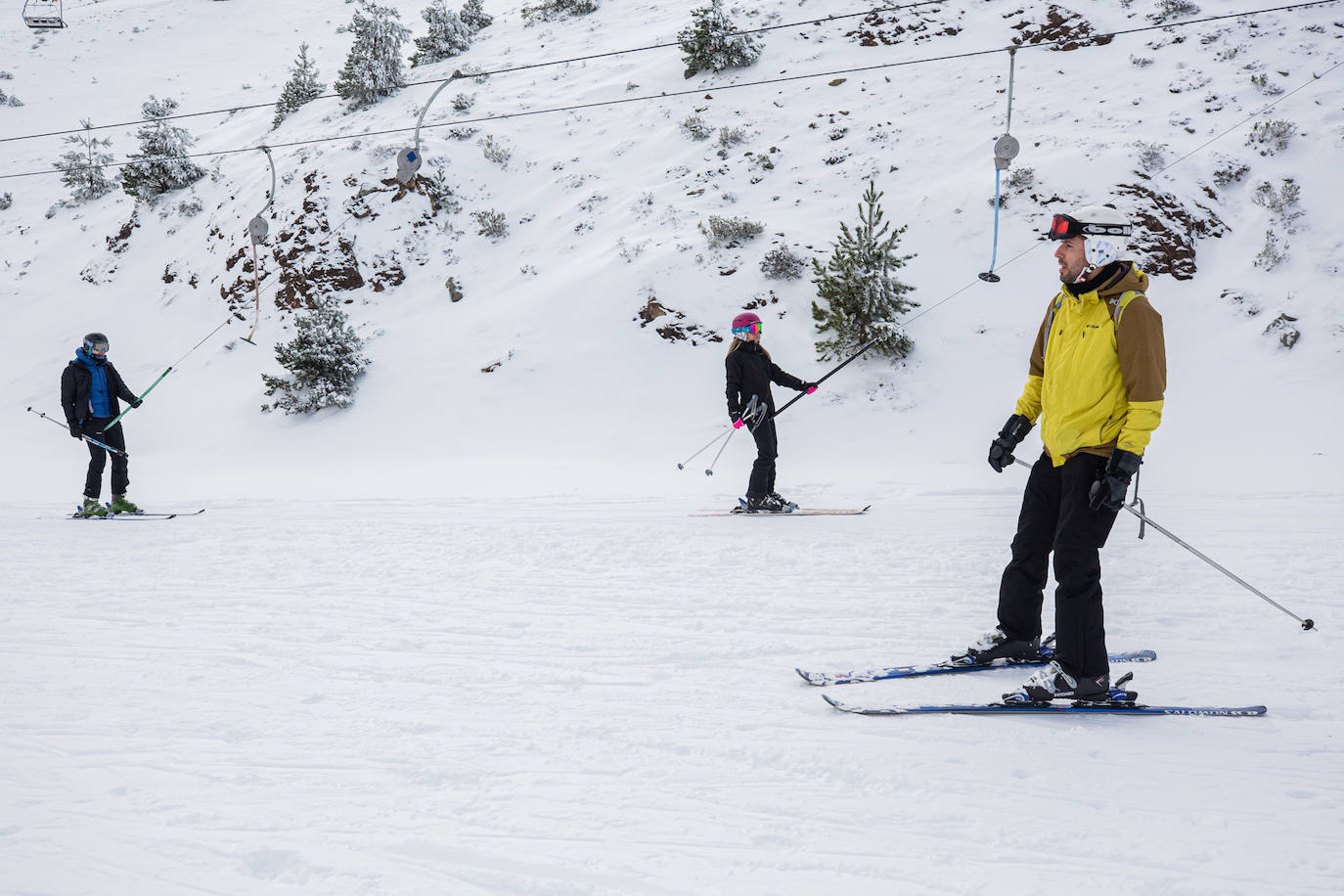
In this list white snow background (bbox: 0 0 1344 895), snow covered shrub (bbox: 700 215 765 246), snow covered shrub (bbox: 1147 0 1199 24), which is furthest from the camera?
snow covered shrub (bbox: 1147 0 1199 24)

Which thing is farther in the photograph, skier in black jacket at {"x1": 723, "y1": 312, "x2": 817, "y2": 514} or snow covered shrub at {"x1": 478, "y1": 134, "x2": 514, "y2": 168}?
snow covered shrub at {"x1": 478, "y1": 134, "x2": 514, "y2": 168}

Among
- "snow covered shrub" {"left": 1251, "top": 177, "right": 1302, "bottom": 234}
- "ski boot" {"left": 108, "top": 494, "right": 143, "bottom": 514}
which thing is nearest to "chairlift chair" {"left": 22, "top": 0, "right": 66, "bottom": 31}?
"ski boot" {"left": 108, "top": 494, "right": 143, "bottom": 514}

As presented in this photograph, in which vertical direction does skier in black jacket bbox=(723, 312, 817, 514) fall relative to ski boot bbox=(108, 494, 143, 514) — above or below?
above

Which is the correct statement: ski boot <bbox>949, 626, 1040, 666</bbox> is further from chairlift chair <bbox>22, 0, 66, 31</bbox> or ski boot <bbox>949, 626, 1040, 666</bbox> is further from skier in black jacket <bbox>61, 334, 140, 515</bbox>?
chairlift chair <bbox>22, 0, 66, 31</bbox>

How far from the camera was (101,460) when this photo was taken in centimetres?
936

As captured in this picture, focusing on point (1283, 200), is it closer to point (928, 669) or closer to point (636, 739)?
point (928, 669)

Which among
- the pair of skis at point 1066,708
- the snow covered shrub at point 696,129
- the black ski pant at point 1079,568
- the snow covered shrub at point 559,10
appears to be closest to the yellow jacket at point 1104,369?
the black ski pant at point 1079,568

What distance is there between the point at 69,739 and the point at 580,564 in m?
3.41

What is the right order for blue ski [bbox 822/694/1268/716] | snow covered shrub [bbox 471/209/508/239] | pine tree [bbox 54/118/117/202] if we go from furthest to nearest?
pine tree [bbox 54/118/117/202] → snow covered shrub [bbox 471/209/508/239] → blue ski [bbox 822/694/1268/716]

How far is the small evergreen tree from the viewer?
1500 centimetres

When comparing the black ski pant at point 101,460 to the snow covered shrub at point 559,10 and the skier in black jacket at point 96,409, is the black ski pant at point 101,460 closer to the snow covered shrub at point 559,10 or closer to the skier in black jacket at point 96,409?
the skier in black jacket at point 96,409

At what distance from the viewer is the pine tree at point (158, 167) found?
22.5 meters

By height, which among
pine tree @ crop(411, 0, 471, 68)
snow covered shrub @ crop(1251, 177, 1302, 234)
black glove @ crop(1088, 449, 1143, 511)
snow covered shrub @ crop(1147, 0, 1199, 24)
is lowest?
black glove @ crop(1088, 449, 1143, 511)

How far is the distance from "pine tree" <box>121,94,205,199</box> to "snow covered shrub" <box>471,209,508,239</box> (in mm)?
9778
